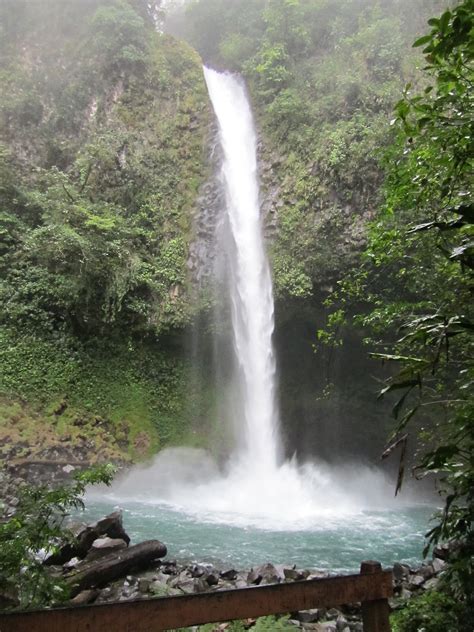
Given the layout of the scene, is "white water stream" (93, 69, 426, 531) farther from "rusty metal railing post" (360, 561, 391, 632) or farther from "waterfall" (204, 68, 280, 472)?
"rusty metal railing post" (360, 561, 391, 632)

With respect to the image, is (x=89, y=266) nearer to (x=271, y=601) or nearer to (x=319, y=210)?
(x=319, y=210)

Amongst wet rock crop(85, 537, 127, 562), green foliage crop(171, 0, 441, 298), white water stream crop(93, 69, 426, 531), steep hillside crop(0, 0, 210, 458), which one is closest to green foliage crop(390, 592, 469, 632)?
wet rock crop(85, 537, 127, 562)

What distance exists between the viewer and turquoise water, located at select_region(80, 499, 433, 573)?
6.55 meters

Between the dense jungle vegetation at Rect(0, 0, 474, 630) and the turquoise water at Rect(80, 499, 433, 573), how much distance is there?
11.1ft

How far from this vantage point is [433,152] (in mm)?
4012

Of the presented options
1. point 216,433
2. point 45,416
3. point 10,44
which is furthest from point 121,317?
point 10,44

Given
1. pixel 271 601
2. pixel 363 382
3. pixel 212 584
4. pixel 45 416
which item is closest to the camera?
pixel 271 601

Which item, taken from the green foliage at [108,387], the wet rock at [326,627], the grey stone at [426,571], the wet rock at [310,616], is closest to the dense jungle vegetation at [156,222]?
the green foliage at [108,387]

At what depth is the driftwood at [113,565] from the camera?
5031 mm

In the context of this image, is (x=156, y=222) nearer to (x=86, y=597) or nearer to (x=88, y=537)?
(x=88, y=537)

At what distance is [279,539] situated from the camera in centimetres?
763

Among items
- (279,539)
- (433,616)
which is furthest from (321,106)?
(433,616)

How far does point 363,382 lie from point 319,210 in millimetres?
5327

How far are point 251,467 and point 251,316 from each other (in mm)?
4447
